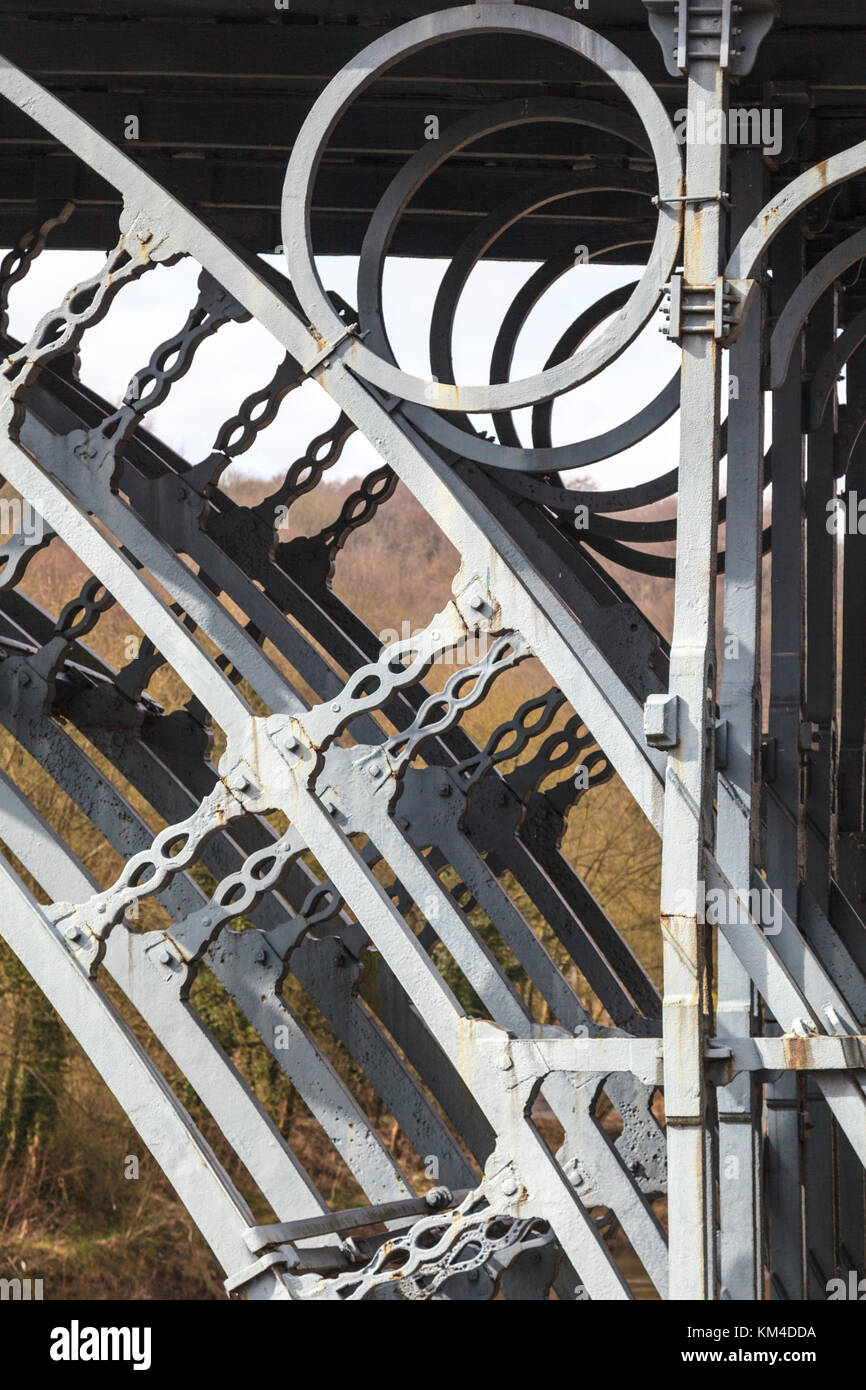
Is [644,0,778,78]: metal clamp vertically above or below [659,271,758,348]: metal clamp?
above

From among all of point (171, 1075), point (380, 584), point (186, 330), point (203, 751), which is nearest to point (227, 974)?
point (203, 751)

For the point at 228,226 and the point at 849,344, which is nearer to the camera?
the point at 849,344

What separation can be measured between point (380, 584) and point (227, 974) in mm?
33037

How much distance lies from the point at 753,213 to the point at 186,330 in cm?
218

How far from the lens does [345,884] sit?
210 inches

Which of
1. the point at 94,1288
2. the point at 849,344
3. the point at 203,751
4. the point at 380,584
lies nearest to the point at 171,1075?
the point at 94,1288

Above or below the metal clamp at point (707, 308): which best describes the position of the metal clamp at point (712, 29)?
above

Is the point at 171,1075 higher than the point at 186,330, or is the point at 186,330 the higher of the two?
the point at 171,1075

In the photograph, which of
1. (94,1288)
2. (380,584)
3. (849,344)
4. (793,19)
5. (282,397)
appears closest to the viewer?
(793,19)

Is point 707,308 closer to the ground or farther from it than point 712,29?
closer to the ground

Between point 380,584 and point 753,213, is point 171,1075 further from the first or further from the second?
point 753,213
